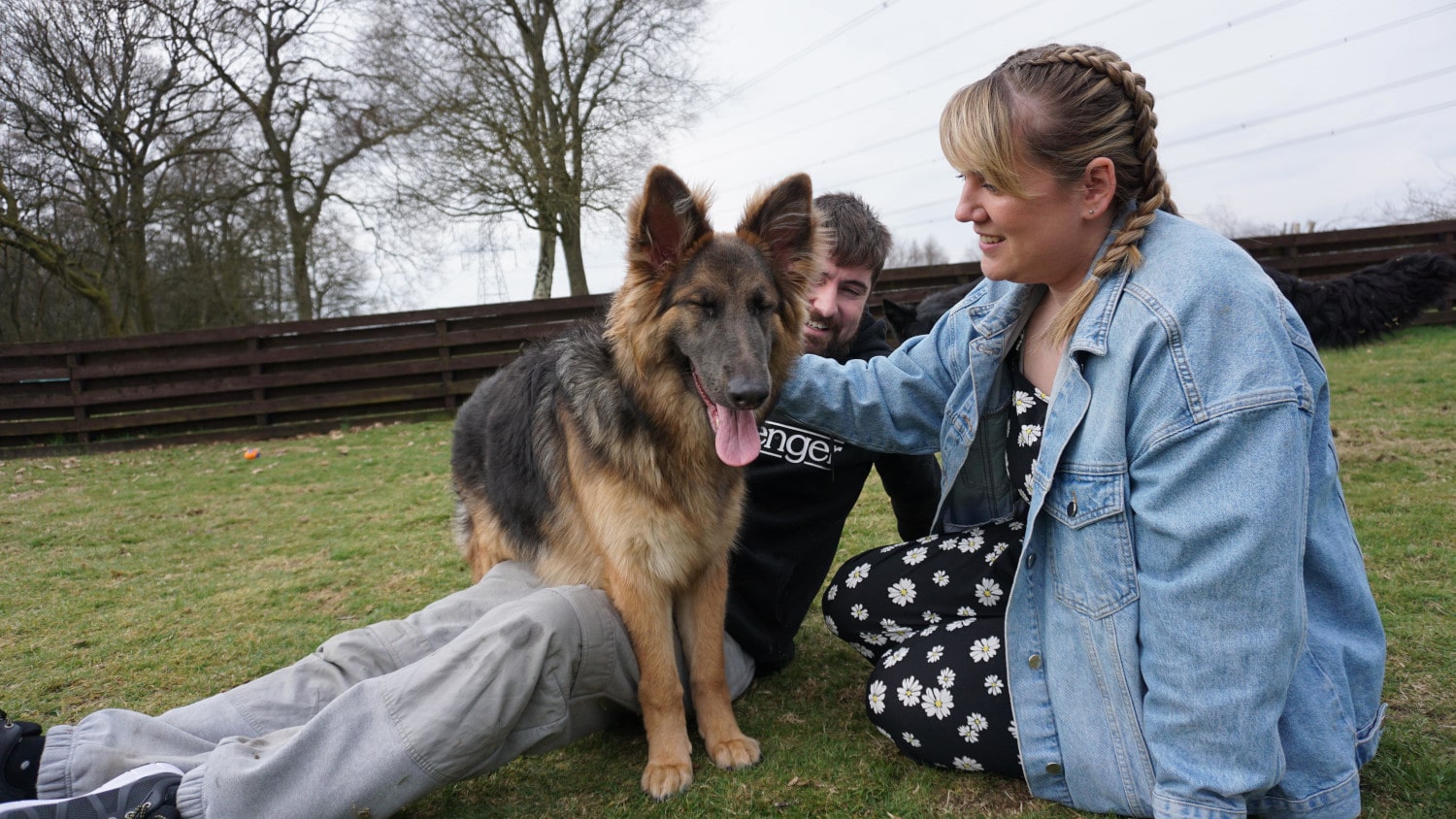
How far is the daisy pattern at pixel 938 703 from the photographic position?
270 centimetres

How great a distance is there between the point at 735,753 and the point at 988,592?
1078 millimetres

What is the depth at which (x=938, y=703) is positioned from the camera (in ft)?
8.93

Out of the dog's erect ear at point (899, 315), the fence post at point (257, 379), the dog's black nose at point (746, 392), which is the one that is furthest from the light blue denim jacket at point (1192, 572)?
the fence post at point (257, 379)

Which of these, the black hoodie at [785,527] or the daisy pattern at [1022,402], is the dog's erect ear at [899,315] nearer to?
the black hoodie at [785,527]

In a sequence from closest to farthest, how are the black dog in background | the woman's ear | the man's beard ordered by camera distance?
the woman's ear < the man's beard < the black dog in background

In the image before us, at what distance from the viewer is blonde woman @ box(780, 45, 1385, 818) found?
6.65 feet

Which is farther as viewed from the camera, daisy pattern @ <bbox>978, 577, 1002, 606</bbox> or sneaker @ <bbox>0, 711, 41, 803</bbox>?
daisy pattern @ <bbox>978, 577, 1002, 606</bbox>

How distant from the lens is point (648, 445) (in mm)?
3004

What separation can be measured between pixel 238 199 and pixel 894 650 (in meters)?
20.7

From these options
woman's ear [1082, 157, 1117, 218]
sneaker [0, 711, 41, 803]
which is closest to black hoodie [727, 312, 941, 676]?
woman's ear [1082, 157, 1117, 218]

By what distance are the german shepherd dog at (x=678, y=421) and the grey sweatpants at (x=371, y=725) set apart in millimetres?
252

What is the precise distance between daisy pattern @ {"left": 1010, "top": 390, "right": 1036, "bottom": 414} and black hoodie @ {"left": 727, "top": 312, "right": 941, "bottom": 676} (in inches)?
29.6

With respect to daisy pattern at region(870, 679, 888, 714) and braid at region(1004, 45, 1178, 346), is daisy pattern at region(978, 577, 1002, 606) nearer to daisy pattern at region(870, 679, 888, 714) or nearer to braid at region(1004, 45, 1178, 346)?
daisy pattern at region(870, 679, 888, 714)

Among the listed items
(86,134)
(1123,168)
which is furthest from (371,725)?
(86,134)
